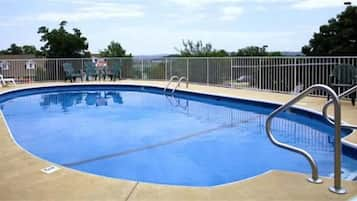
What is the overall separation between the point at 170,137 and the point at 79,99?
6.20 metres

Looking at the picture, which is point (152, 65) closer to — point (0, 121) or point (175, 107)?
point (175, 107)

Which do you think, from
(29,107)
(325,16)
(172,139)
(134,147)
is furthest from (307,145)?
(325,16)

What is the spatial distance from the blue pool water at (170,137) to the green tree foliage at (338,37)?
7320 millimetres

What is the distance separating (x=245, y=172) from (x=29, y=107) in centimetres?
751

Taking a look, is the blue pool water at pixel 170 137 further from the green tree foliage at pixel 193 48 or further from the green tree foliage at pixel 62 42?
the green tree foliage at pixel 193 48

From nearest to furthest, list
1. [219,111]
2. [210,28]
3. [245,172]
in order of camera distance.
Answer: [245,172] < [219,111] < [210,28]

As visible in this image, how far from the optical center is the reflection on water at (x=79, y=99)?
11.1 m

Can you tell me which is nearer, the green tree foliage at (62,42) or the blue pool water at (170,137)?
the blue pool water at (170,137)

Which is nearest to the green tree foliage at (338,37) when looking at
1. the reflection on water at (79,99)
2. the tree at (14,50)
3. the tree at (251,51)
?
the tree at (251,51)

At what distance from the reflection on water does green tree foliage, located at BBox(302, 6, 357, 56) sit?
28.8ft

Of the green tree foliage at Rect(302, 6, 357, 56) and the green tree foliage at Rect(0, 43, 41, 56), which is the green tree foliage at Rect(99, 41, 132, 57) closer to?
the green tree foliage at Rect(0, 43, 41, 56)

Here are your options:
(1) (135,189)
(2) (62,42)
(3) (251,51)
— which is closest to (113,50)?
(2) (62,42)

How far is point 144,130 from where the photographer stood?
7277 mm

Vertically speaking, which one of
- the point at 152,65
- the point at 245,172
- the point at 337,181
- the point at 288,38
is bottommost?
the point at 245,172
